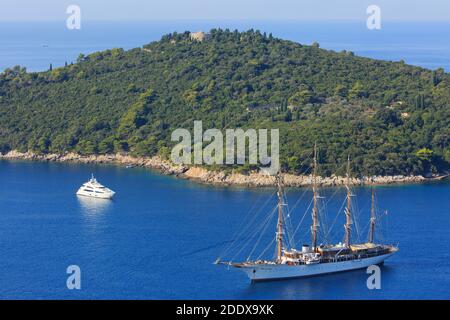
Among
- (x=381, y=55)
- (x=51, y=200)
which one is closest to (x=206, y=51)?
(x=51, y=200)

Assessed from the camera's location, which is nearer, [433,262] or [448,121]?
[433,262]

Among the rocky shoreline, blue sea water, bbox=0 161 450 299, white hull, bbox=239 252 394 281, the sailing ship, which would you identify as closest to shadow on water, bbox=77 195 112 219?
blue sea water, bbox=0 161 450 299

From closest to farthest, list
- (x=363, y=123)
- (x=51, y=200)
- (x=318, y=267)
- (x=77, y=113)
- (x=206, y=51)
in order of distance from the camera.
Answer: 1. (x=318, y=267)
2. (x=51, y=200)
3. (x=363, y=123)
4. (x=77, y=113)
5. (x=206, y=51)

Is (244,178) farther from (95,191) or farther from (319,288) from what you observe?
(319,288)

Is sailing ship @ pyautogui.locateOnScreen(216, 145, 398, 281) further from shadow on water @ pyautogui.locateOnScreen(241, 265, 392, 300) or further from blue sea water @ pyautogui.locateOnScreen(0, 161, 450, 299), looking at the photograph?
blue sea water @ pyautogui.locateOnScreen(0, 161, 450, 299)

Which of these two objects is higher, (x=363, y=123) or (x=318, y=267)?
(x=363, y=123)

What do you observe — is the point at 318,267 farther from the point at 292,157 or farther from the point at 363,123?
the point at 363,123

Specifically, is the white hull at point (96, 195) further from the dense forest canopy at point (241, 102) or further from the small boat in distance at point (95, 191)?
the dense forest canopy at point (241, 102)

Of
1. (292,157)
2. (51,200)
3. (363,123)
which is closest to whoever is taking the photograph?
(51,200)
